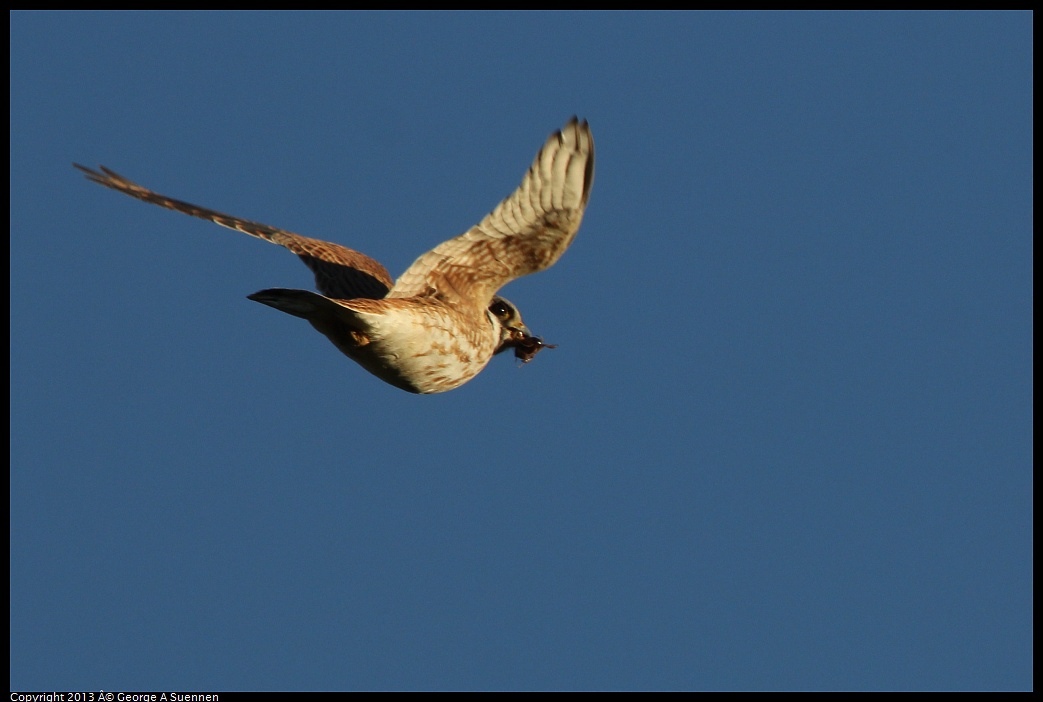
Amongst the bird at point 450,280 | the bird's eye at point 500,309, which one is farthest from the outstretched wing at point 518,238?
the bird's eye at point 500,309

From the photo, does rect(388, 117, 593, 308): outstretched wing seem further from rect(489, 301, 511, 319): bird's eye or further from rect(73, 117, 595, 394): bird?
rect(489, 301, 511, 319): bird's eye

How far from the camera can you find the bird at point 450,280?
9.20 m

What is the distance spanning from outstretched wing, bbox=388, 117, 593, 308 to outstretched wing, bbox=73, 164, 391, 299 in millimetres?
704

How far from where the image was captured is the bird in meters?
9.20

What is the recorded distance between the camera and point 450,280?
10062 mm

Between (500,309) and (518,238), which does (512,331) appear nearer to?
(500,309)

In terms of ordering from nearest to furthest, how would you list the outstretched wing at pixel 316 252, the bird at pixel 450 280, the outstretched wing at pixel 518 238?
the bird at pixel 450 280 → the outstretched wing at pixel 518 238 → the outstretched wing at pixel 316 252

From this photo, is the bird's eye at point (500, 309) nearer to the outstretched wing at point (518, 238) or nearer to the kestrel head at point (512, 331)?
the kestrel head at point (512, 331)

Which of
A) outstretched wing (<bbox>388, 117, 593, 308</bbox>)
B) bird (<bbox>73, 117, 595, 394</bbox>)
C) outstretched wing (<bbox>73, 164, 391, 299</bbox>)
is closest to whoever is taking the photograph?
→ bird (<bbox>73, 117, 595, 394</bbox>)

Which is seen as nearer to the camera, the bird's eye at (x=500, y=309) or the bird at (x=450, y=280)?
the bird at (x=450, y=280)

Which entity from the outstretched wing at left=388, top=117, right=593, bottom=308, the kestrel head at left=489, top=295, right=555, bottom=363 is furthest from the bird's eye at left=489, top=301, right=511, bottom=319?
the outstretched wing at left=388, top=117, right=593, bottom=308
